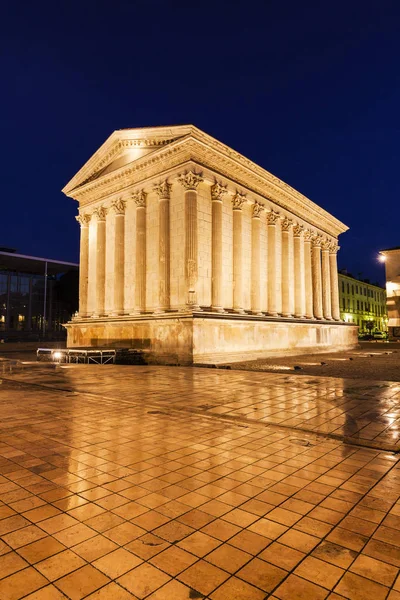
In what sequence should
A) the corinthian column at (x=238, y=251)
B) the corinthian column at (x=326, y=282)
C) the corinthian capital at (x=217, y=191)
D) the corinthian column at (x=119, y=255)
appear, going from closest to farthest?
the corinthian capital at (x=217, y=191)
the corinthian column at (x=238, y=251)
the corinthian column at (x=119, y=255)
the corinthian column at (x=326, y=282)

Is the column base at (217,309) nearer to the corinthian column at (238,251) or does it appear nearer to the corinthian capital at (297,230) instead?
the corinthian column at (238,251)

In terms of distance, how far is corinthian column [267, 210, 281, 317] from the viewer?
33.9 m

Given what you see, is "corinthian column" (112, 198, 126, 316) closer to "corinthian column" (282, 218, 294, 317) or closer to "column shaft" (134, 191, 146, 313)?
Answer: "column shaft" (134, 191, 146, 313)

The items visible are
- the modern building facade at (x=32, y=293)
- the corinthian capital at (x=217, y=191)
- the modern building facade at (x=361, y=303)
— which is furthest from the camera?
→ the modern building facade at (x=361, y=303)

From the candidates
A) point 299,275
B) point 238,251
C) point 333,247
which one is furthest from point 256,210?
point 333,247

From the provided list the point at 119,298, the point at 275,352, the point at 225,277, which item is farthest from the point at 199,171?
the point at 275,352

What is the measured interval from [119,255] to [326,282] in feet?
81.3

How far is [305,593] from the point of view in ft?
10.1

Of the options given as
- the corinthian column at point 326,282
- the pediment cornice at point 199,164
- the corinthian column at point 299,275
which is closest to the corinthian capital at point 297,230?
the corinthian column at point 299,275

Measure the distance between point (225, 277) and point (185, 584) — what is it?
26.3m

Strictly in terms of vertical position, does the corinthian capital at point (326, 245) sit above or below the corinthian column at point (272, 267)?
above

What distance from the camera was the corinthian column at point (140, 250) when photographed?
2909cm

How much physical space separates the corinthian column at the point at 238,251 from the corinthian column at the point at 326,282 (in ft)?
58.0

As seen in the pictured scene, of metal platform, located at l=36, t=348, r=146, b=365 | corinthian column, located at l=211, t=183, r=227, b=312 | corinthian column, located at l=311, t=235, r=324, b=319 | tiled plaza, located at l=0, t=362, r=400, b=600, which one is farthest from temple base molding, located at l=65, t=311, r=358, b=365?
tiled plaza, located at l=0, t=362, r=400, b=600
